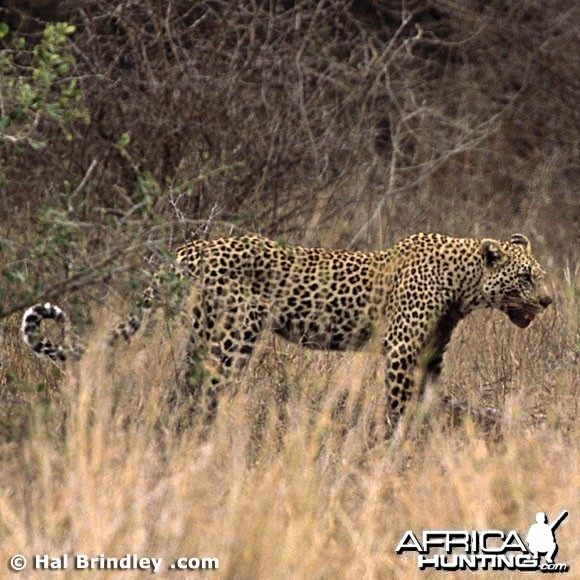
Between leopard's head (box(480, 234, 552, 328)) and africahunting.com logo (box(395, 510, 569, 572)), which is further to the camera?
leopard's head (box(480, 234, 552, 328))

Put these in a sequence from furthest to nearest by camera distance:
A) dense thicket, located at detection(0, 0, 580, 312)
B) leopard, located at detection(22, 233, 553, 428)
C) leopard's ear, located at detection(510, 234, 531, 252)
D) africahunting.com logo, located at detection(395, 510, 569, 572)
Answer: dense thicket, located at detection(0, 0, 580, 312)
leopard's ear, located at detection(510, 234, 531, 252)
leopard, located at detection(22, 233, 553, 428)
africahunting.com logo, located at detection(395, 510, 569, 572)

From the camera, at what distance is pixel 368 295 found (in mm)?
6898

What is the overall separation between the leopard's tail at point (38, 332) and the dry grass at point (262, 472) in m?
0.12

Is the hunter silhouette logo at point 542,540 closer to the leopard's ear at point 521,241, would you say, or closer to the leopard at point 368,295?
the leopard at point 368,295

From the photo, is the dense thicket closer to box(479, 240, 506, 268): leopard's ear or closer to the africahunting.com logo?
box(479, 240, 506, 268): leopard's ear

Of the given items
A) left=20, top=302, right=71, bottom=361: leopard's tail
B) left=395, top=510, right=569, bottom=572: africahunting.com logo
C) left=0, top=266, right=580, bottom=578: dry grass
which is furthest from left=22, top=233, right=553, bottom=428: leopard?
left=395, top=510, right=569, bottom=572: africahunting.com logo

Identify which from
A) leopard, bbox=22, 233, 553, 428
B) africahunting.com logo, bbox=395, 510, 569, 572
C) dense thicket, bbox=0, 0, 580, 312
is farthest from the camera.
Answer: dense thicket, bbox=0, 0, 580, 312

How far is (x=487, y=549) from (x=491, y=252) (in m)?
2.59

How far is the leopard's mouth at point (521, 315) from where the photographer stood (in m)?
6.94

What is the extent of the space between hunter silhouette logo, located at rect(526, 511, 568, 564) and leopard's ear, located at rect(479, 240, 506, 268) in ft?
7.93

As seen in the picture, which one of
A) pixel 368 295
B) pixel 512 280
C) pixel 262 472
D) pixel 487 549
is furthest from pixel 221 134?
pixel 487 549

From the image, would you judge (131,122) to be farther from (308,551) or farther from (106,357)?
(308,551)

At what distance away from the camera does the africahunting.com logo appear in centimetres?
451

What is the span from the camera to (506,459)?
17.1 feet
